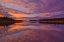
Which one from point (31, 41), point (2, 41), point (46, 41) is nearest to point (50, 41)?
point (46, 41)

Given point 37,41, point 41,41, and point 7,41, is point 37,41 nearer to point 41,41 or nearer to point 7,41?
point 41,41

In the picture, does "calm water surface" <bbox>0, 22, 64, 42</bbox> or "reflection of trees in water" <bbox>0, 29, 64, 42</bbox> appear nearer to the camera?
"reflection of trees in water" <bbox>0, 29, 64, 42</bbox>

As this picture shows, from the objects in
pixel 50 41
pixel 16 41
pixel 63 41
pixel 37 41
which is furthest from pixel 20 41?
pixel 63 41

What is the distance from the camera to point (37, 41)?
11.9m

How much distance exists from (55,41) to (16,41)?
2.40 meters

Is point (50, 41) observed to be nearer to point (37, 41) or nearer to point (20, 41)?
point (37, 41)

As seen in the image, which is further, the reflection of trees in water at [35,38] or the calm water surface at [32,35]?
the calm water surface at [32,35]

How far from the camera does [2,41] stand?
39.3 feet

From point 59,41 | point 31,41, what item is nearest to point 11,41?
point 31,41

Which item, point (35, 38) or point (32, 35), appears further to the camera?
point (32, 35)

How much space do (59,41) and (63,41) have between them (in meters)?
0.24

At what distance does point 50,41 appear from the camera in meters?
11.7

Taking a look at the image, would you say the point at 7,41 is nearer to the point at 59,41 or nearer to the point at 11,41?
the point at 11,41

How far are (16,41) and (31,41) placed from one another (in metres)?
0.93
